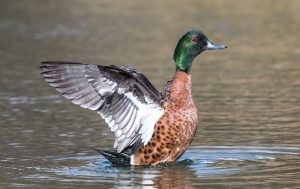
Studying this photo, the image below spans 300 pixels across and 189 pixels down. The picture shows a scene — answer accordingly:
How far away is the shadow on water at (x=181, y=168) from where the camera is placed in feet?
31.9

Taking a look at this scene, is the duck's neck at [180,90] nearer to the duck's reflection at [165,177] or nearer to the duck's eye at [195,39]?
the duck's eye at [195,39]

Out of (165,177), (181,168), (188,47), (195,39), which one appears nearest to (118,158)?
(181,168)

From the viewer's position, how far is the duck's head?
36.1ft

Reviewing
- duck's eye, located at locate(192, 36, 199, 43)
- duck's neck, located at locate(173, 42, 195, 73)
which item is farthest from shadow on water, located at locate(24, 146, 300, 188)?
duck's eye, located at locate(192, 36, 199, 43)

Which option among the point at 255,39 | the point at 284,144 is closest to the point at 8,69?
the point at 255,39

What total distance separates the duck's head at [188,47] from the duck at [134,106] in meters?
0.25

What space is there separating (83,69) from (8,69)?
8.24 meters

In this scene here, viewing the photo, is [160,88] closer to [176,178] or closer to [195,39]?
[195,39]

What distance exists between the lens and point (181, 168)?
1041cm

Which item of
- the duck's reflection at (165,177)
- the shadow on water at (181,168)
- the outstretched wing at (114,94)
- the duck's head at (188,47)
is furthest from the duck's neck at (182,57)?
the duck's reflection at (165,177)

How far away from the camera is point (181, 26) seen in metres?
24.2

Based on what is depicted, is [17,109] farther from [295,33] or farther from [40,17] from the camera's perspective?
[40,17]

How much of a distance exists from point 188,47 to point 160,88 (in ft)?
14.6

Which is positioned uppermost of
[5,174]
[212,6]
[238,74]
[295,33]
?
[212,6]
